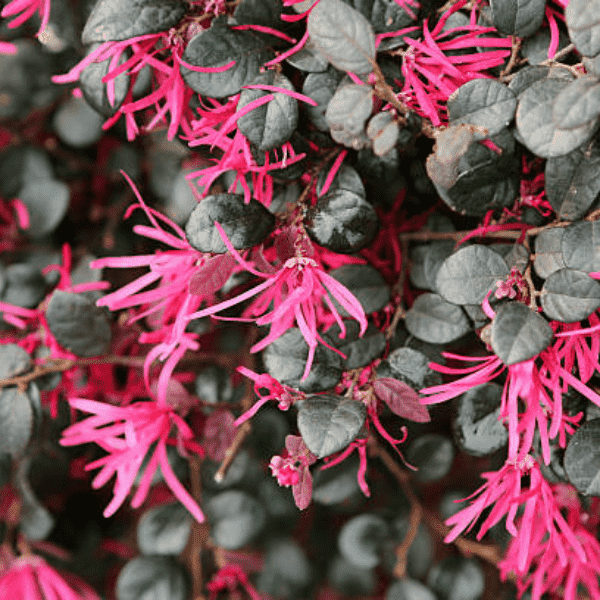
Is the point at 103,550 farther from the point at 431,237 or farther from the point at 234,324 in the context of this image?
the point at 431,237

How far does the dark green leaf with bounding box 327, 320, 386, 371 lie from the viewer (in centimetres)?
64

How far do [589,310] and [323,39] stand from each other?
0.31m

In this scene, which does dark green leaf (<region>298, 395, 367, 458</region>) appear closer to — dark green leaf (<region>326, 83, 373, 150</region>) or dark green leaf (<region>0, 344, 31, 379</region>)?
dark green leaf (<region>326, 83, 373, 150</region>)

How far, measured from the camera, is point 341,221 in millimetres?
586

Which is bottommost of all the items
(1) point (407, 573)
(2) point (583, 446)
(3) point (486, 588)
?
(3) point (486, 588)

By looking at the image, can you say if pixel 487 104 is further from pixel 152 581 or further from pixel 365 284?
pixel 152 581

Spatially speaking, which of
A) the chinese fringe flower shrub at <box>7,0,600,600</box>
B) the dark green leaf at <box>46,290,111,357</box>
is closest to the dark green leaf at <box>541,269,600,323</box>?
the chinese fringe flower shrub at <box>7,0,600,600</box>

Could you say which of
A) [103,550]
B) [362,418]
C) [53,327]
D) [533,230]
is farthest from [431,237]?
[103,550]

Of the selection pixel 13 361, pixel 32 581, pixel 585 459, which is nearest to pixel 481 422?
pixel 585 459

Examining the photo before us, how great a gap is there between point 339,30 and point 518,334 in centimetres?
28

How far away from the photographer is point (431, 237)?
0.71 m

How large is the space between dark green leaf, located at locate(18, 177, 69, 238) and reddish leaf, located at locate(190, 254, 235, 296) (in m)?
0.45

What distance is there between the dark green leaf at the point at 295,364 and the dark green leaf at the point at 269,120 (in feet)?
0.59

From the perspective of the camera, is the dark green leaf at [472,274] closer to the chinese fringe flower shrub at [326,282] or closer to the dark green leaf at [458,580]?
the chinese fringe flower shrub at [326,282]
